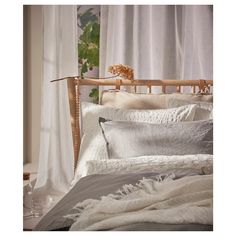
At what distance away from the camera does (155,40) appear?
9.04ft

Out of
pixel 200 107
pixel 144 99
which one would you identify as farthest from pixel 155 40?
pixel 200 107

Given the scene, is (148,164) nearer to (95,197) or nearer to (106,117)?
(95,197)

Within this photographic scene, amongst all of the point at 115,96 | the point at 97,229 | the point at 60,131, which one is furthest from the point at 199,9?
the point at 97,229

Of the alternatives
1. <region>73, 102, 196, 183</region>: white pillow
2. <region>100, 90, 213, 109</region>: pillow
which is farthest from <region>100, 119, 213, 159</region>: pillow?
<region>100, 90, 213, 109</region>: pillow

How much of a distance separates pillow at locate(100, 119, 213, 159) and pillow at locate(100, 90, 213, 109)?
12.8 inches

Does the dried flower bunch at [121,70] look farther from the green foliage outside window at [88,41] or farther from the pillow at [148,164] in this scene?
the pillow at [148,164]

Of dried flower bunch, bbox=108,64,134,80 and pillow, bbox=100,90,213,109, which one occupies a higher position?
dried flower bunch, bbox=108,64,134,80

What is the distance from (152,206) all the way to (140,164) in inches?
21.7

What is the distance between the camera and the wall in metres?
2.73

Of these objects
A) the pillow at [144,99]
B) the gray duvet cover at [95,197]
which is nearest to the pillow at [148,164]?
the gray duvet cover at [95,197]

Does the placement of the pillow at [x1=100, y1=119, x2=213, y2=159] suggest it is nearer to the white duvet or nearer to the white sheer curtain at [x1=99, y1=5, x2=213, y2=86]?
the white duvet

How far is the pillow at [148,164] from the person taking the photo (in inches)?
61.6
